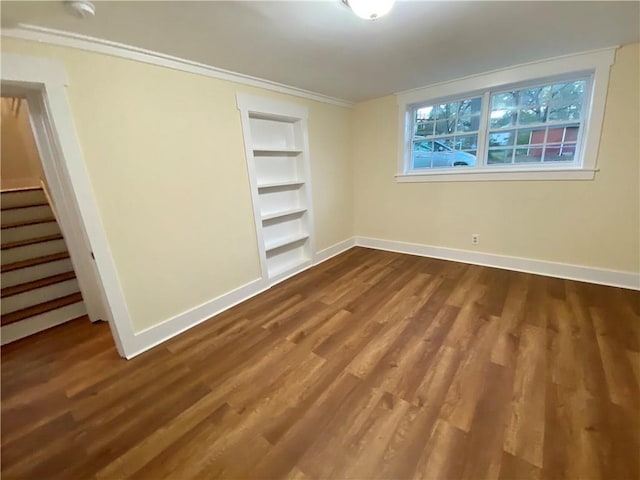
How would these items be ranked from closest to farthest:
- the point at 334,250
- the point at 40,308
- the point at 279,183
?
the point at 40,308
the point at 279,183
the point at 334,250

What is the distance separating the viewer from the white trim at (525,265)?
276cm

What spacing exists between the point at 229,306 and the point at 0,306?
6.66ft

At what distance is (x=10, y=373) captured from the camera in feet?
6.61

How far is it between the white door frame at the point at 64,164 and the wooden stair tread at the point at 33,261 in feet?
2.35

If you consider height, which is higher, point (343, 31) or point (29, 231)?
point (343, 31)

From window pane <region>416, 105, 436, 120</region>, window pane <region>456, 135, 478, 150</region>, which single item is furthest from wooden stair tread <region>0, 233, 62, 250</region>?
window pane <region>456, 135, 478, 150</region>

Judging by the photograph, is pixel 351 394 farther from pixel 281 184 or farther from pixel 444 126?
pixel 444 126

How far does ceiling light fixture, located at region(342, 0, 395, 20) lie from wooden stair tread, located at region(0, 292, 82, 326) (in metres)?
3.49

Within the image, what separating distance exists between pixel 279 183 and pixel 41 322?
2671 millimetres

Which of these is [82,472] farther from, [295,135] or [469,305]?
[295,135]

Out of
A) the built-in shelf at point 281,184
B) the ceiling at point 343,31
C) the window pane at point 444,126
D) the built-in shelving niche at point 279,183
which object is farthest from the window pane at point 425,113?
the built-in shelf at point 281,184

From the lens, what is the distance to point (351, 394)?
168 centimetres

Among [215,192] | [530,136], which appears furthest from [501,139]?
[215,192]

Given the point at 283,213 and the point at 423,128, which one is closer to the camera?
the point at 283,213
